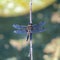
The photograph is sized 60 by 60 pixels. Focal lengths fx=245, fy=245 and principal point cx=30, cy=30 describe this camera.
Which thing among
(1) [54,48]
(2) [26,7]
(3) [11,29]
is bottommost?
(1) [54,48]

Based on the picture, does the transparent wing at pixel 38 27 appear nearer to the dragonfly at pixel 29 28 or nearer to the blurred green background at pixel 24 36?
the dragonfly at pixel 29 28

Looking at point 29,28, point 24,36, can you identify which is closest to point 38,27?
point 29,28

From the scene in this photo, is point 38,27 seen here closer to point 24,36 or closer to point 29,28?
point 29,28

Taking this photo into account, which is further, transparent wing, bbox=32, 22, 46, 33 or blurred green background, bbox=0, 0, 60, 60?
blurred green background, bbox=0, 0, 60, 60

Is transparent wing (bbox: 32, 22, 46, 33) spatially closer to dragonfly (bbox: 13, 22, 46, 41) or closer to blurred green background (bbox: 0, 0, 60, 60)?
dragonfly (bbox: 13, 22, 46, 41)

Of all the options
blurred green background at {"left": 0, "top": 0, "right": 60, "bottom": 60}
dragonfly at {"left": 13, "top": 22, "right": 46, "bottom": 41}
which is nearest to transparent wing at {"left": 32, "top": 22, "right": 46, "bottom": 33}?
dragonfly at {"left": 13, "top": 22, "right": 46, "bottom": 41}

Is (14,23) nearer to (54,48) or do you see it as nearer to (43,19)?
(43,19)

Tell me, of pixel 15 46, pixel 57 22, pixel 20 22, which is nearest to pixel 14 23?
pixel 20 22

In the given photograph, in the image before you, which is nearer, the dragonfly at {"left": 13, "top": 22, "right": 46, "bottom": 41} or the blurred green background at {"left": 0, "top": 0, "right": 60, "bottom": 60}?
the dragonfly at {"left": 13, "top": 22, "right": 46, "bottom": 41}
